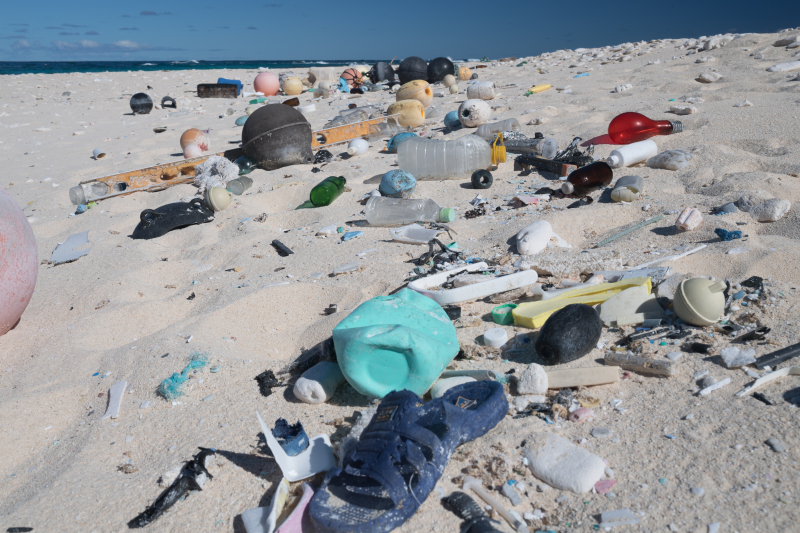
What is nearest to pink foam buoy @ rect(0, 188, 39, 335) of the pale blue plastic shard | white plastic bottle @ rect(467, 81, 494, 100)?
the pale blue plastic shard

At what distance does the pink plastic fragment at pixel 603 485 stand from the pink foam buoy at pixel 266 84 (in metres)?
11.1

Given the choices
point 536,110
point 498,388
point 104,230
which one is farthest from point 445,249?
point 536,110

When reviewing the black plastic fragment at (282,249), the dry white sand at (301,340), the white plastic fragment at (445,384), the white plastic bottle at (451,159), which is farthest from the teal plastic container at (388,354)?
the white plastic bottle at (451,159)

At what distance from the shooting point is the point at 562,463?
1395 mm

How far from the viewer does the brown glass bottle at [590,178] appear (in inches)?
134

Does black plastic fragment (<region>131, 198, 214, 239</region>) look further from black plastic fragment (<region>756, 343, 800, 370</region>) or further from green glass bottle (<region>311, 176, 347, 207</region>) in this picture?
black plastic fragment (<region>756, 343, 800, 370</region>)

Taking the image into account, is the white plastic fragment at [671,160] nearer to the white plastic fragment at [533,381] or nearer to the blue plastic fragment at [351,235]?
the blue plastic fragment at [351,235]

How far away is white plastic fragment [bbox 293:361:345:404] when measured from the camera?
179cm

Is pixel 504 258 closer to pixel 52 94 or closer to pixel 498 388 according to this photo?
pixel 498 388

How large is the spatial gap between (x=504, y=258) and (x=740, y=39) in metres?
8.19

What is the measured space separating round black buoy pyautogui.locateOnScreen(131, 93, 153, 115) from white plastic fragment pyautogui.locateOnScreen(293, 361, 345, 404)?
9.37 meters

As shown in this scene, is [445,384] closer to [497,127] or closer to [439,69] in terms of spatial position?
[497,127]

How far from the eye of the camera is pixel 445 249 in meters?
2.80

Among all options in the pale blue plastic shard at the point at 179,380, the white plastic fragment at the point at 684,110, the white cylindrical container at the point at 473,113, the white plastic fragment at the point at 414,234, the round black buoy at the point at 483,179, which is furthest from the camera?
the white cylindrical container at the point at 473,113
